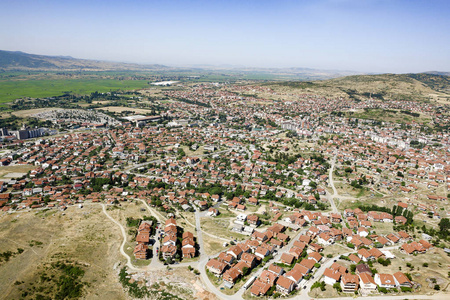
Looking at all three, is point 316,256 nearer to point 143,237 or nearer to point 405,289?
point 405,289

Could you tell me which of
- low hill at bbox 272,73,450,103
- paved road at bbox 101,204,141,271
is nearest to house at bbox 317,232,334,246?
paved road at bbox 101,204,141,271

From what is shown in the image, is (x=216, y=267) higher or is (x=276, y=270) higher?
(x=276, y=270)

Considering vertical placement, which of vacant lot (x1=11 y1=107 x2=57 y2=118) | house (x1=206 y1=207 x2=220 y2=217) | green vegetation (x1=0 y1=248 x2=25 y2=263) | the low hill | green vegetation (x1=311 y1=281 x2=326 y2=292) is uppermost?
the low hill

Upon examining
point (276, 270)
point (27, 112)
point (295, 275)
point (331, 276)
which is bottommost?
point (276, 270)

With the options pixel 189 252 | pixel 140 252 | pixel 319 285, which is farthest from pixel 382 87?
pixel 140 252

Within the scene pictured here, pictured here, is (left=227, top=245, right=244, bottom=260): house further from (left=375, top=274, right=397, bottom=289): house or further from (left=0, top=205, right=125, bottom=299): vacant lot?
(left=375, top=274, right=397, bottom=289): house

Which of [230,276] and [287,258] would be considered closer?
[230,276]

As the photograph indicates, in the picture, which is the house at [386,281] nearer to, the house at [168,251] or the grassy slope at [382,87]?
the house at [168,251]
